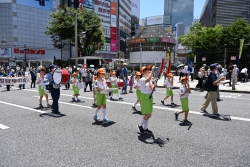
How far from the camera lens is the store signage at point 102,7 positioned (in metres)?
64.8

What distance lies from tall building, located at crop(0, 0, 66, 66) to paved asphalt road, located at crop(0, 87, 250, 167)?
44437 millimetres

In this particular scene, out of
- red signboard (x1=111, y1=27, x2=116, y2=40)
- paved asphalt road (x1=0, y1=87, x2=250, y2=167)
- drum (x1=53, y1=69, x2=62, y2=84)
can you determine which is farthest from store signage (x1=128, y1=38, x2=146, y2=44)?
drum (x1=53, y1=69, x2=62, y2=84)

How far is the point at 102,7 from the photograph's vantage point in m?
66.5

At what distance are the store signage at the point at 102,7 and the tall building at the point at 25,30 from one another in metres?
12.1

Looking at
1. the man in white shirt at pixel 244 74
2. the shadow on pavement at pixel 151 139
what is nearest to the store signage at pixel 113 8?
the man in white shirt at pixel 244 74

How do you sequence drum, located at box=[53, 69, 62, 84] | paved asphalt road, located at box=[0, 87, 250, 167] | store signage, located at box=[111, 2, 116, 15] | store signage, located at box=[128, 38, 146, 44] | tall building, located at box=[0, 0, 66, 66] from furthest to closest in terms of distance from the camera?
store signage, located at box=[111, 2, 116, 15] → store signage, located at box=[128, 38, 146, 44] → tall building, located at box=[0, 0, 66, 66] → drum, located at box=[53, 69, 62, 84] → paved asphalt road, located at box=[0, 87, 250, 167]

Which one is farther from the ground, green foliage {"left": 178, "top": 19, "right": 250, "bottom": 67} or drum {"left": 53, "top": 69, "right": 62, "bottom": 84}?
green foliage {"left": 178, "top": 19, "right": 250, "bottom": 67}

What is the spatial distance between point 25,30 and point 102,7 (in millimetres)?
25576

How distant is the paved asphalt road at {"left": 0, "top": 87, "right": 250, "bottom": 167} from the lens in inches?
156

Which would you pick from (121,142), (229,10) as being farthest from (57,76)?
(229,10)

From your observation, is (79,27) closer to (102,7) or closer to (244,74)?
(244,74)

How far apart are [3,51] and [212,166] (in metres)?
57.7

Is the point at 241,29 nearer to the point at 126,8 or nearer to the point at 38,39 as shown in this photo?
the point at 38,39

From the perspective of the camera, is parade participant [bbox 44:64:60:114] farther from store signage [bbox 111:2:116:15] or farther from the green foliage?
store signage [bbox 111:2:116:15]
